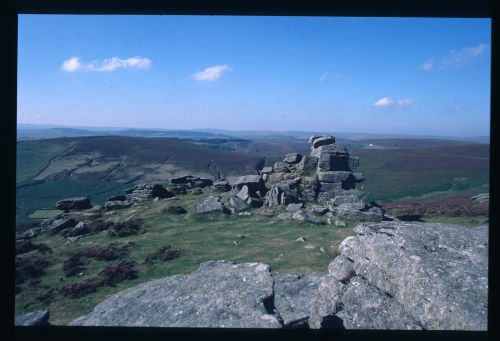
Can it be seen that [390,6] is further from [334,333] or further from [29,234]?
[29,234]

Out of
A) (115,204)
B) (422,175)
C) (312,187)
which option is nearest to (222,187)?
(312,187)

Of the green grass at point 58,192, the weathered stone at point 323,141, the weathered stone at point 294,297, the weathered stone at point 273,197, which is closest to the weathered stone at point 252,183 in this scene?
the weathered stone at point 273,197

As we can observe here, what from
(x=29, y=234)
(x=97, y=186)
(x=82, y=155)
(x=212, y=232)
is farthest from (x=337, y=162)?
(x=82, y=155)

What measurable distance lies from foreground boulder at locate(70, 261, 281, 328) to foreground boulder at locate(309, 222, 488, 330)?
3.59ft

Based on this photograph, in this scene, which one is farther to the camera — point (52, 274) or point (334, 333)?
point (52, 274)

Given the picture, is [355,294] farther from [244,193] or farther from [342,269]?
[244,193]

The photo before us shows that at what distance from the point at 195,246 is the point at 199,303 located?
8914mm

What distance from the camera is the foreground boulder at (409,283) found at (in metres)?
5.80

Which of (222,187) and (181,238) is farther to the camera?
(222,187)

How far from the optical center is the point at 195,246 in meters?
15.4

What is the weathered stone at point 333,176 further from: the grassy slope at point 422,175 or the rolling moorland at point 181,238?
the grassy slope at point 422,175

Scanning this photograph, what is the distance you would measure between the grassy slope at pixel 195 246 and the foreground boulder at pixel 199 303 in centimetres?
270

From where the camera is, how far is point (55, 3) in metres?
3.64
